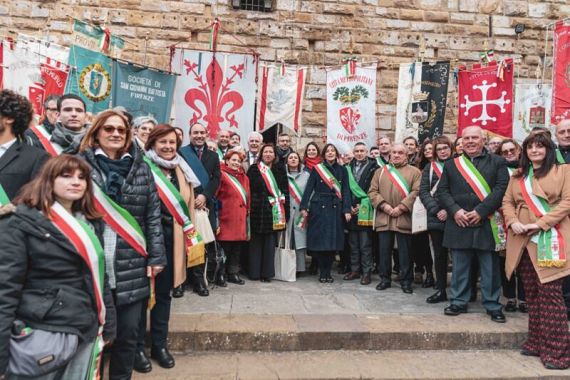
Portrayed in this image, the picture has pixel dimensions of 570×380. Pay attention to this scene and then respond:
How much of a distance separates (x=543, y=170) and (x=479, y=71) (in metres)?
3.35

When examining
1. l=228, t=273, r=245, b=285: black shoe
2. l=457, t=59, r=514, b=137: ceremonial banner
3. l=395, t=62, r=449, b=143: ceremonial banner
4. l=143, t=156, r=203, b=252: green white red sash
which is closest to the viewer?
l=143, t=156, r=203, b=252: green white red sash

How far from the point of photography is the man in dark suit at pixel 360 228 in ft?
18.7

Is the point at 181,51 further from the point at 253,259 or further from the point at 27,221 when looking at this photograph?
the point at 27,221

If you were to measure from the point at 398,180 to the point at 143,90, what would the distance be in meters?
3.73

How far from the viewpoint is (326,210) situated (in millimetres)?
5695

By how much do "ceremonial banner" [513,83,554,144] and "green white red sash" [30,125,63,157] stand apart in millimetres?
7616

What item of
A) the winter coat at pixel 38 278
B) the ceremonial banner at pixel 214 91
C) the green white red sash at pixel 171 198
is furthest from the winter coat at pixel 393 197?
the winter coat at pixel 38 278

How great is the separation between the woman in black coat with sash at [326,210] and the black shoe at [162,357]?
2635 mm

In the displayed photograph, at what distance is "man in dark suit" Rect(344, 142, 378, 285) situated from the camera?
5.70 m

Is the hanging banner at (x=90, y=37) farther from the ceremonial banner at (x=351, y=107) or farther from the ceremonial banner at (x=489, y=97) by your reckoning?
the ceremonial banner at (x=489, y=97)

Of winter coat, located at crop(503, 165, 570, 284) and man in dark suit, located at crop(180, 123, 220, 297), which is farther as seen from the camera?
man in dark suit, located at crop(180, 123, 220, 297)

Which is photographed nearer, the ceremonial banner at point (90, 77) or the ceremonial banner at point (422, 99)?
the ceremonial banner at point (90, 77)

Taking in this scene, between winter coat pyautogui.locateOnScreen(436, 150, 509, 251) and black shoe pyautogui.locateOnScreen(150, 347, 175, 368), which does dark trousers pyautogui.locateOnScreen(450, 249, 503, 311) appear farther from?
black shoe pyautogui.locateOnScreen(150, 347, 175, 368)

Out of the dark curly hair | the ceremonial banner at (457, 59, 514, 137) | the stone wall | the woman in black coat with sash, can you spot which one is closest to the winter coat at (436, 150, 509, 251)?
the woman in black coat with sash
